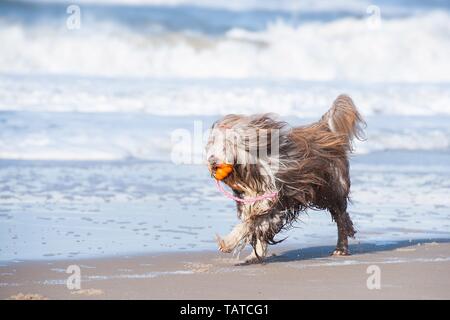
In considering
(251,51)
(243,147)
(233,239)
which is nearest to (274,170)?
(243,147)

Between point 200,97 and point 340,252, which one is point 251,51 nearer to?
point 200,97

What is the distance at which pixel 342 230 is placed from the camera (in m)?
7.59

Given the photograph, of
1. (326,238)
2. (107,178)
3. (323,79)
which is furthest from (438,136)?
(323,79)

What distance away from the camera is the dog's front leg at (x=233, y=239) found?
6.89 metres

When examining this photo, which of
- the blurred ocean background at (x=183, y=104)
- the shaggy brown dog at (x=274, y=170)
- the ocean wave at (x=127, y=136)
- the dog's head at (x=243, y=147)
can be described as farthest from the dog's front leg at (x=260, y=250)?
the ocean wave at (x=127, y=136)

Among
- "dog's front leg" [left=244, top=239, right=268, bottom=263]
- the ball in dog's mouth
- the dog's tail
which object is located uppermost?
the dog's tail

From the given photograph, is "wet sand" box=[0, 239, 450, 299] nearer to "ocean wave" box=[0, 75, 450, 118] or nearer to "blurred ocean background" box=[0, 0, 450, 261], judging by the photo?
"blurred ocean background" box=[0, 0, 450, 261]

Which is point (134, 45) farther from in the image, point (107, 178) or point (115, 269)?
point (115, 269)

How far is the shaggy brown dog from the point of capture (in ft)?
22.0

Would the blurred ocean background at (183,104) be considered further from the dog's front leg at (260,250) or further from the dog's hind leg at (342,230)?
the dog's front leg at (260,250)

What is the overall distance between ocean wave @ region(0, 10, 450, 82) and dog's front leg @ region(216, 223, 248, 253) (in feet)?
54.6

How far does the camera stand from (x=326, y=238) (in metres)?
8.30

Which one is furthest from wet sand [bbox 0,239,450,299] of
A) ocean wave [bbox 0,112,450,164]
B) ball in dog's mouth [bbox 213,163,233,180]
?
ocean wave [bbox 0,112,450,164]

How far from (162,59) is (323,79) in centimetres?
396
